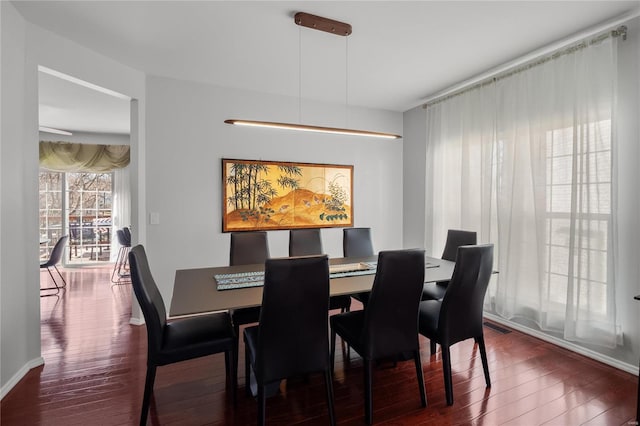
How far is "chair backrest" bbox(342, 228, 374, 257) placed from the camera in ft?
11.6

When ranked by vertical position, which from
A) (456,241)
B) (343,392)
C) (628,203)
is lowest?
(343,392)

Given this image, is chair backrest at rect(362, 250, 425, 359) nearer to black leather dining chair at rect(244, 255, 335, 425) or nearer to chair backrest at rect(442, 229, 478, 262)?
black leather dining chair at rect(244, 255, 335, 425)

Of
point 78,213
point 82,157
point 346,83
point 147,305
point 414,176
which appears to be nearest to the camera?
point 147,305

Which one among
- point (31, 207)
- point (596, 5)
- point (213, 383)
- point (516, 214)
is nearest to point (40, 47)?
Answer: point (31, 207)

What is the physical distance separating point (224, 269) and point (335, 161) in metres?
2.41

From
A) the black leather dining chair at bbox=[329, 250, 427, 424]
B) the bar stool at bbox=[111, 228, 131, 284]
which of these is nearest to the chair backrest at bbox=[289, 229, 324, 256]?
the black leather dining chair at bbox=[329, 250, 427, 424]

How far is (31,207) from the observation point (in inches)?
97.6

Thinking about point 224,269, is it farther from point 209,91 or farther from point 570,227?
point 570,227

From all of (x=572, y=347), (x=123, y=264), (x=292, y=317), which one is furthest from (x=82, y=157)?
(x=572, y=347)

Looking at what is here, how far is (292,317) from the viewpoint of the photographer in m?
1.67

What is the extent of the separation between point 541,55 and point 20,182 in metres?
4.51

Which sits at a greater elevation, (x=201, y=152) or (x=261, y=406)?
(x=201, y=152)

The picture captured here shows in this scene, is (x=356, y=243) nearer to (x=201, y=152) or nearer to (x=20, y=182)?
(x=201, y=152)

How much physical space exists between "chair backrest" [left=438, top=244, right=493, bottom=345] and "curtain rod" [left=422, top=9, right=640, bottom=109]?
2.00 metres
